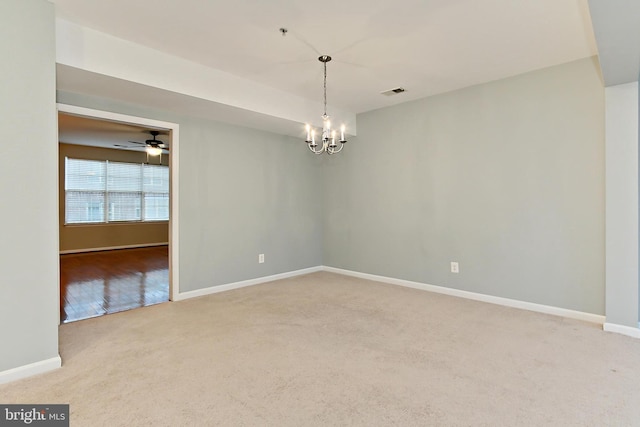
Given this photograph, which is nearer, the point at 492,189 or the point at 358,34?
the point at 358,34

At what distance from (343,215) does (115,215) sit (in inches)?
236

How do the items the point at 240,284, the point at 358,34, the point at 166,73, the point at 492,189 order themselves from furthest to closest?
the point at 240,284
the point at 492,189
the point at 166,73
the point at 358,34

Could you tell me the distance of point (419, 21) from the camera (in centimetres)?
262

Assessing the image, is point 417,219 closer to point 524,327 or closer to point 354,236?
point 354,236

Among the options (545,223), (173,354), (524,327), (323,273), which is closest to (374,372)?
(173,354)

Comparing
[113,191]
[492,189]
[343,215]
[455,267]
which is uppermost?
[113,191]

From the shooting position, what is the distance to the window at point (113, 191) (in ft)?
25.2

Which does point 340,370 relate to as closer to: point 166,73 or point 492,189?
point 492,189

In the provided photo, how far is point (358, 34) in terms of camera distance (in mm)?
2816

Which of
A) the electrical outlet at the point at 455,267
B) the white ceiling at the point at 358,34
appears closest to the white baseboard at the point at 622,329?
the electrical outlet at the point at 455,267

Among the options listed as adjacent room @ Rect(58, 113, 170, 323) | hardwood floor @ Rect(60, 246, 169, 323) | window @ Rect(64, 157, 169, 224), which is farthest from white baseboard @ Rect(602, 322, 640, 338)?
window @ Rect(64, 157, 169, 224)

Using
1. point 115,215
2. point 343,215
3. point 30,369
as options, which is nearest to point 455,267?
point 343,215

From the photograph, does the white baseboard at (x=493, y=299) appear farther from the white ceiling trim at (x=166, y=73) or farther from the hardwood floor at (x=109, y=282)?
the hardwood floor at (x=109, y=282)

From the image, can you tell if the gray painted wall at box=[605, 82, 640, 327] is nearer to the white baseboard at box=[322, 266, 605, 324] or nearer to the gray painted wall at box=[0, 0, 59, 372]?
the white baseboard at box=[322, 266, 605, 324]
